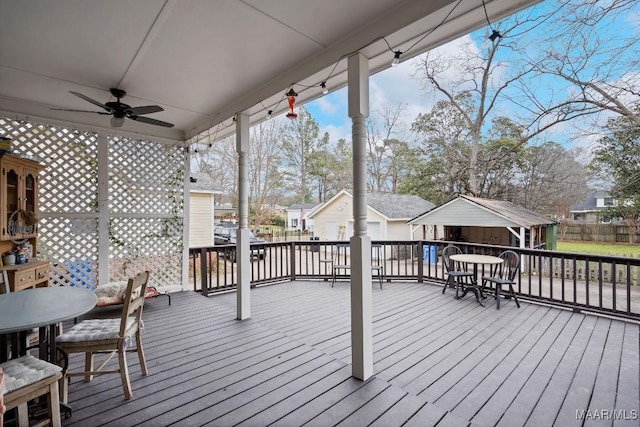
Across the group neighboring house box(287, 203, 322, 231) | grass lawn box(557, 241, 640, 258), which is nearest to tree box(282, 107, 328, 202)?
neighboring house box(287, 203, 322, 231)

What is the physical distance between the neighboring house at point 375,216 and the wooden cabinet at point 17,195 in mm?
10274

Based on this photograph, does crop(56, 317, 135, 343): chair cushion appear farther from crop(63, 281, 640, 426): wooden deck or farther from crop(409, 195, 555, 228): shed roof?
crop(409, 195, 555, 228): shed roof

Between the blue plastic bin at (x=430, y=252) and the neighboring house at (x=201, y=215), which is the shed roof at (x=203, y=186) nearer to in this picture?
the neighboring house at (x=201, y=215)

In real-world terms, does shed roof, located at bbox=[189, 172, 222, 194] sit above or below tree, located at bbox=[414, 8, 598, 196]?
below

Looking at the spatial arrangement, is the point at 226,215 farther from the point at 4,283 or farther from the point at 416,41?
the point at 416,41

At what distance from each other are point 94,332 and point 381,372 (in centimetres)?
226

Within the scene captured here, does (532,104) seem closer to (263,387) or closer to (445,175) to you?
(445,175)

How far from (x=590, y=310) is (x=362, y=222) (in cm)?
393

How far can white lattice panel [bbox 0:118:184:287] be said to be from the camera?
12.9ft

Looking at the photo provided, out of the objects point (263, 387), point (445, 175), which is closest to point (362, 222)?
point (263, 387)

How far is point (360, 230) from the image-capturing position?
7.63 ft

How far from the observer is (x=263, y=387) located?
2148 mm

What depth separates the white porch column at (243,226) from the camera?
3596 mm

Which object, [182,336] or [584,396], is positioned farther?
[182,336]
